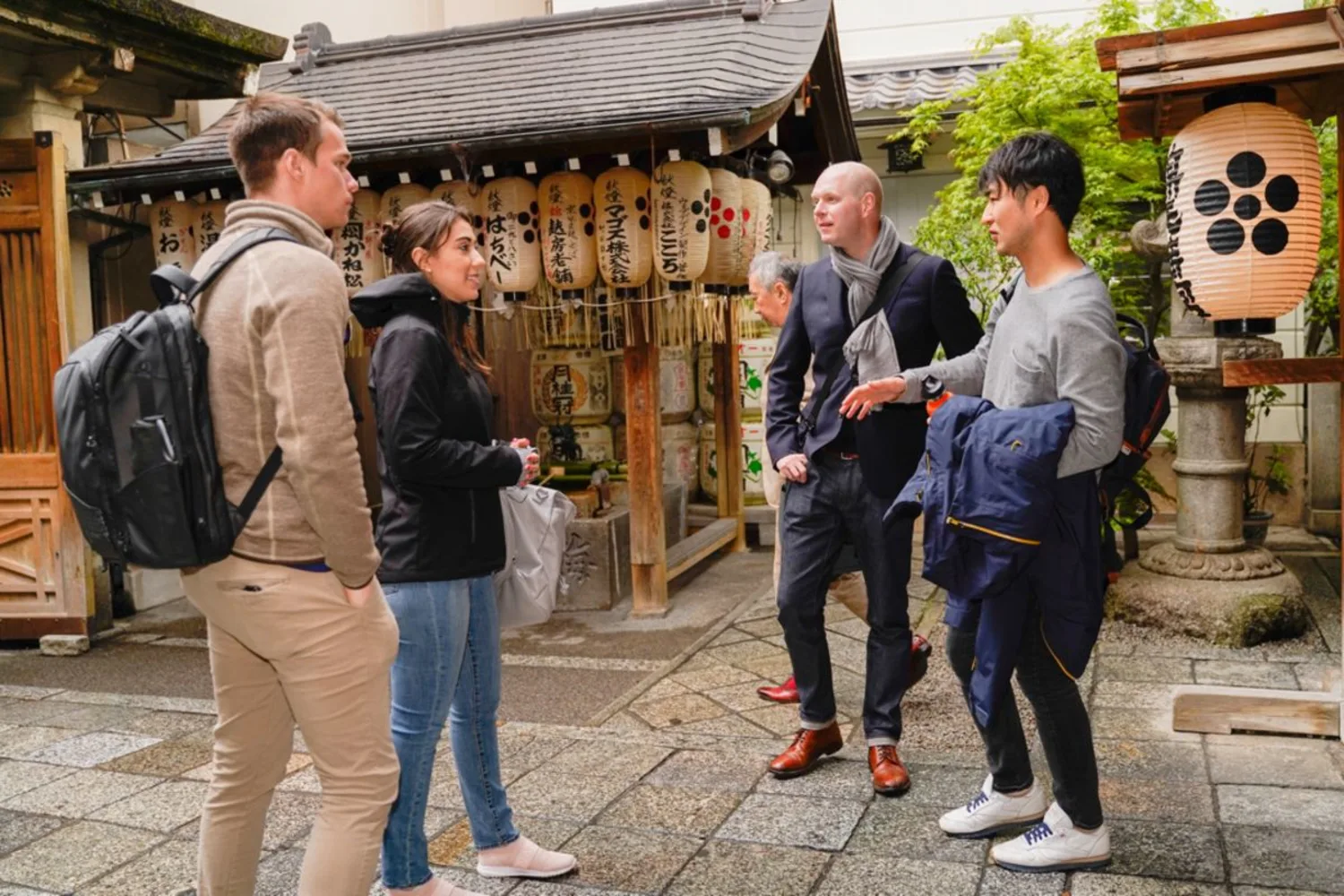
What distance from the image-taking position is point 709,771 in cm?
512

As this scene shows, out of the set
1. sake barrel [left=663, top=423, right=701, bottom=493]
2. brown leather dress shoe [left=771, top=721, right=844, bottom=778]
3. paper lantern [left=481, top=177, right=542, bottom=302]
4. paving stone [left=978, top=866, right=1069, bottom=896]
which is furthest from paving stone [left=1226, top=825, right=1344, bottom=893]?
sake barrel [left=663, top=423, right=701, bottom=493]

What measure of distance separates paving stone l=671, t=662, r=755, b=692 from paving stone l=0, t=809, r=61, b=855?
3.37 meters

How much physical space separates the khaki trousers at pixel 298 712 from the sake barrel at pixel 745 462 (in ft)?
28.9

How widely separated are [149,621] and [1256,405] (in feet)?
33.7

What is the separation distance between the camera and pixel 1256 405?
11.2 metres

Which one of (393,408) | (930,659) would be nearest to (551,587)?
(393,408)

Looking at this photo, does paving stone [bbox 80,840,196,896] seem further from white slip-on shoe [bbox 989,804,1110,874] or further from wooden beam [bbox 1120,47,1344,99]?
wooden beam [bbox 1120,47,1344,99]

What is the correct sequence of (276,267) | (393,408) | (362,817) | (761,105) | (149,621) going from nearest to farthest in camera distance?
(276,267)
(362,817)
(393,408)
(761,105)
(149,621)

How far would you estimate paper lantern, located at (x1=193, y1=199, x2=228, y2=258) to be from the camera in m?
8.91

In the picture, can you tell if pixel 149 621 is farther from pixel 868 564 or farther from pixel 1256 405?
pixel 1256 405

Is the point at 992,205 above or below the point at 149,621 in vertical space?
above

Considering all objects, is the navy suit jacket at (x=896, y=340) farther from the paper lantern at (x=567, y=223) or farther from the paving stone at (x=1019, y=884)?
the paper lantern at (x=567, y=223)

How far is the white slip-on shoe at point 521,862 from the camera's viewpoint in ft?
13.1

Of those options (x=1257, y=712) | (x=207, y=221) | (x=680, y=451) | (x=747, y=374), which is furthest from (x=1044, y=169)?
(x=747, y=374)
